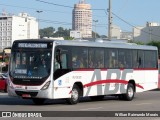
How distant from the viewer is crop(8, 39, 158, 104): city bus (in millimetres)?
21250

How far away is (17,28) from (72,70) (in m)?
103

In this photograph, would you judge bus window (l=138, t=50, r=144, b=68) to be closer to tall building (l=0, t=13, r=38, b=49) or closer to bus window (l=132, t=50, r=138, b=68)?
bus window (l=132, t=50, r=138, b=68)

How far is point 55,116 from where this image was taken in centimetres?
1684

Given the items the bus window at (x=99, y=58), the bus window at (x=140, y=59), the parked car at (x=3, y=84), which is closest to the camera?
the bus window at (x=99, y=58)

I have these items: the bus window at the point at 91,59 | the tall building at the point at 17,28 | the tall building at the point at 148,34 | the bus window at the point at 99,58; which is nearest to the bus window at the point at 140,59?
the bus window at the point at 99,58

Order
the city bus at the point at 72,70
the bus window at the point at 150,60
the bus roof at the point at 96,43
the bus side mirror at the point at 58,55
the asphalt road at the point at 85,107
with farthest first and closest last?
the bus window at the point at 150,60 < the bus roof at the point at 96,43 < the bus side mirror at the point at 58,55 < the city bus at the point at 72,70 < the asphalt road at the point at 85,107

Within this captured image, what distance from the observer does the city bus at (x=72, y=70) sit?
69.7 ft

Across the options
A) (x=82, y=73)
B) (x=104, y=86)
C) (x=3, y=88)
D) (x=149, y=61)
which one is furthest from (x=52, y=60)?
(x=3, y=88)

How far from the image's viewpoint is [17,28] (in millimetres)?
123562

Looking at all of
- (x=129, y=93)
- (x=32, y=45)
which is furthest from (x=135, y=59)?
(x=32, y=45)

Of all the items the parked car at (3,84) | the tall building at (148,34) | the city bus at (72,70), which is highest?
the tall building at (148,34)

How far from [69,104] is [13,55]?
330cm

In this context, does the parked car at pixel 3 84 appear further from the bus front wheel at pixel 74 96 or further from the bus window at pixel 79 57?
the bus front wheel at pixel 74 96

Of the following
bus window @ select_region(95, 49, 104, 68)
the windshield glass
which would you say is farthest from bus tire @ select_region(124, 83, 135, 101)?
the windshield glass
